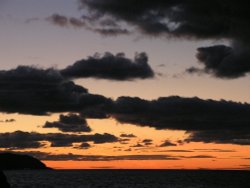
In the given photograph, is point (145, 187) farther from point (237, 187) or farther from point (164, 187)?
point (237, 187)

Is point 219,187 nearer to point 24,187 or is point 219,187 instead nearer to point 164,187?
point 164,187

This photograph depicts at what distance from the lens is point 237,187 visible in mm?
158250

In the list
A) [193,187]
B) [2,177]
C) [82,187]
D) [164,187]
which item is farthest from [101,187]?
[2,177]

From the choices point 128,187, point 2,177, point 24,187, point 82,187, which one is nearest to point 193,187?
point 128,187

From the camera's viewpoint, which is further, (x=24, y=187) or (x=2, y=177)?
(x=24, y=187)

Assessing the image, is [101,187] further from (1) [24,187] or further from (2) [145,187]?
(1) [24,187]

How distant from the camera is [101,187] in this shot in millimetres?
152750

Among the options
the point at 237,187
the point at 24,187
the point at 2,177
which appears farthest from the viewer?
the point at 237,187

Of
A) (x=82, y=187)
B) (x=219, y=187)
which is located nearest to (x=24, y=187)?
(x=82, y=187)

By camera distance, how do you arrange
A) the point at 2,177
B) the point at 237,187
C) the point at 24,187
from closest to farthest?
the point at 2,177 → the point at 24,187 → the point at 237,187

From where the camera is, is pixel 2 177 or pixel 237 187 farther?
pixel 237 187

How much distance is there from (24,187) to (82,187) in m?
18.7

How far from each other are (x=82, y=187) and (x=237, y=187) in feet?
174

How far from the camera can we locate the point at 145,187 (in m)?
156
